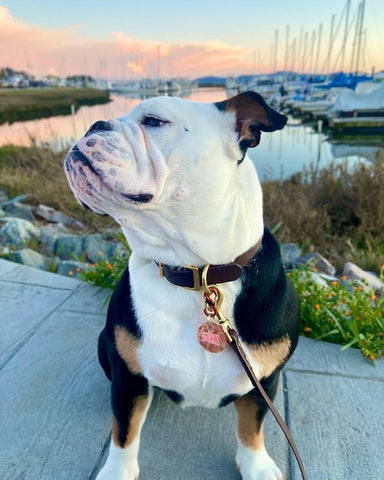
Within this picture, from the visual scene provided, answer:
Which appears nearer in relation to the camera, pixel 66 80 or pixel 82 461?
pixel 82 461

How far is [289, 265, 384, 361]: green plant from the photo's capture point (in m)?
3.01

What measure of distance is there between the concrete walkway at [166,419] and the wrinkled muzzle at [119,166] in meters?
1.43

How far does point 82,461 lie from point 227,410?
839mm

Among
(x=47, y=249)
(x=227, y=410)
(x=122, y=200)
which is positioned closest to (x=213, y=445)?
(x=227, y=410)

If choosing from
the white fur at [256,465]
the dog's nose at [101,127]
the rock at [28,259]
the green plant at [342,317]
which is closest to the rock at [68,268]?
the rock at [28,259]

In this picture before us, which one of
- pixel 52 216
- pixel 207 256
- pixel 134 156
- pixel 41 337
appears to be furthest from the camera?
pixel 52 216

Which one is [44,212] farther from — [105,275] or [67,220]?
[105,275]

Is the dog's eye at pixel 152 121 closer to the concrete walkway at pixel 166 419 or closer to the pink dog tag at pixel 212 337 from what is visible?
the pink dog tag at pixel 212 337

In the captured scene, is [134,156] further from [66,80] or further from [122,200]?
[66,80]

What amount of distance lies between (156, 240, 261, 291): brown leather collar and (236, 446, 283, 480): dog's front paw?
3.04 feet

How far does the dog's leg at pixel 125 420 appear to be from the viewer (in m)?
1.94

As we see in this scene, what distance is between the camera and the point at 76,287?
3934 millimetres

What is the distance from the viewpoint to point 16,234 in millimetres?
5668

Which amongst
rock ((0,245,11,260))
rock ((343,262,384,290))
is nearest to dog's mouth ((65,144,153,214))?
rock ((343,262,384,290))
